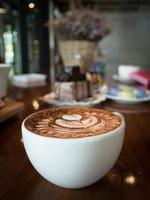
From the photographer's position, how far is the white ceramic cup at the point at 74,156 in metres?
0.33

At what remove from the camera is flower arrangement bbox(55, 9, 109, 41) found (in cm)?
160

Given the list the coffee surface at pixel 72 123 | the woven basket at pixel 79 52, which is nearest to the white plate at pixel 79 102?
the coffee surface at pixel 72 123

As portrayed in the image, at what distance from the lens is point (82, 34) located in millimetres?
1622

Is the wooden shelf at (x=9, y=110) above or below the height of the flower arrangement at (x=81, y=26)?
Answer: below

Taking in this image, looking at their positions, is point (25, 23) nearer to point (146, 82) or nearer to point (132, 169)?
point (146, 82)

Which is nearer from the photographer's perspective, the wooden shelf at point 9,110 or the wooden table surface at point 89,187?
the wooden table surface at point 89,187

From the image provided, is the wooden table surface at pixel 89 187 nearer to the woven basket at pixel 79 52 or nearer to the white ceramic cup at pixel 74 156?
the white ceramic cup at pixel 74 156

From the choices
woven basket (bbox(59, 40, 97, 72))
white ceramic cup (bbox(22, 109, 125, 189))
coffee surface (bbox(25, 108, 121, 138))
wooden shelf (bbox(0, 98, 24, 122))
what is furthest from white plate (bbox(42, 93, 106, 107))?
woven basket (bbox(59, 40, 97, 72))

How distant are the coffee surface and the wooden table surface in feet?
0.29

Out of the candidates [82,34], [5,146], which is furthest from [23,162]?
[82,34]

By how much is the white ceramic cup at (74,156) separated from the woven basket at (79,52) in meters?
1.26

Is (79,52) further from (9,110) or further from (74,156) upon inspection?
(74,156)

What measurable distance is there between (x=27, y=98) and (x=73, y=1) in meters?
2.39

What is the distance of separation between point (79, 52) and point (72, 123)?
4.15ft
